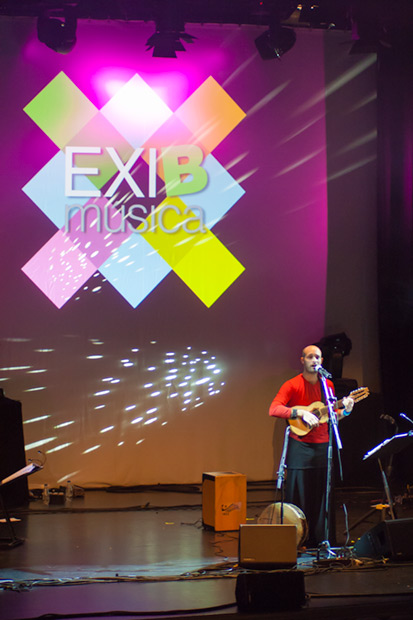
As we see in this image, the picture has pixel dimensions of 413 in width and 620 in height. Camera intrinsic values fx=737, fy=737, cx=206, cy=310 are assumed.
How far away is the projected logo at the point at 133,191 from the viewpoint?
25.4 ft

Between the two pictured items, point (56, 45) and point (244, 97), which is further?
point (244, 97)

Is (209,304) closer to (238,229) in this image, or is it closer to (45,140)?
(238,229)

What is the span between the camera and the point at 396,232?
8.00 metres

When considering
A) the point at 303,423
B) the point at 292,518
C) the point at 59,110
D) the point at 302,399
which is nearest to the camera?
the point at 292,518

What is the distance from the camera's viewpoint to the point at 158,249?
7855 millimetres

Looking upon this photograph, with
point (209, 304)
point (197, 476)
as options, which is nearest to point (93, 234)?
point (209, 304)

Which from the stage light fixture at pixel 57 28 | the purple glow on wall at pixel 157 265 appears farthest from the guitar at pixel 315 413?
Result: the stage light fixture at pixel 57 28

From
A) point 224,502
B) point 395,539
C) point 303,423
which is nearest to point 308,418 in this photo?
point 303,423

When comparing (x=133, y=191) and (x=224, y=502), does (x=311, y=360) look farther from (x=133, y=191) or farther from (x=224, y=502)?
(x=133, y=191)

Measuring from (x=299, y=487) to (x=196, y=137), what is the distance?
4.15 meters

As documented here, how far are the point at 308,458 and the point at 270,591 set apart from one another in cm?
176

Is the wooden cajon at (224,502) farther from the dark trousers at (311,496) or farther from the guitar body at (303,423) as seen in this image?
the guitar body at (303,423)

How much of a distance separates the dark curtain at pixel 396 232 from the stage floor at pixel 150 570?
1.56 meters

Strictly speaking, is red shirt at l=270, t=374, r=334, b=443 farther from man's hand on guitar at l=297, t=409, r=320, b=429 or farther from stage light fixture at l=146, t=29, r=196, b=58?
stage light fixture at l=146, t=29, r=196, b=58
